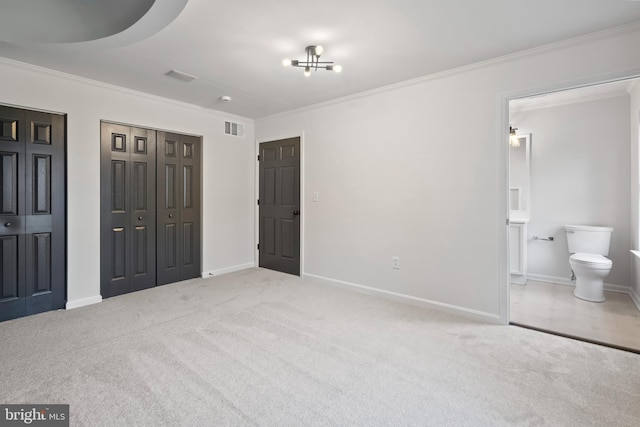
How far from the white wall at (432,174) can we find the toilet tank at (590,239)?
1.78 meters

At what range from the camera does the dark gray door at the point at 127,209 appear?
3494 millimetres

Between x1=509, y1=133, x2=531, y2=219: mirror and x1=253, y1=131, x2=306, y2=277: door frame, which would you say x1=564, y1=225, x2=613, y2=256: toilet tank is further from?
x1=253, y1=131, x2=306, y2=277: door frame

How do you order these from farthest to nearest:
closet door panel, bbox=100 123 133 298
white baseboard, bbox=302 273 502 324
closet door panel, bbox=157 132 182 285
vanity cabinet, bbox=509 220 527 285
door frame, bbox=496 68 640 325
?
vanity cabinet, bbox=509 220 527 285
closet door panel, bbox=157 132 182 285
closet door panel, bbox=100 123 133 298
white baseboard, bbox=302 273 502 324
door frame, bbox=496 68 640 325

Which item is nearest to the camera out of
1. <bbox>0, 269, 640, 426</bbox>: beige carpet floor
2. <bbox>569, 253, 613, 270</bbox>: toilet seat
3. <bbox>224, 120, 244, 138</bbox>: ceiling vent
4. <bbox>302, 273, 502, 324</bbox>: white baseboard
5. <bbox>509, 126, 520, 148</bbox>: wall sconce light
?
<bbox>0, 269, 640, 426</bbox>: beige carpet floor

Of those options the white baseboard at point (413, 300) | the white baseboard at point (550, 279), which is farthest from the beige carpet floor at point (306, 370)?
the white baseboard at point (550, 279)

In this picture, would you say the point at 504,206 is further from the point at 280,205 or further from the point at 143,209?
the point at 143,209

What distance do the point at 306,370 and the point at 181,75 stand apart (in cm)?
293

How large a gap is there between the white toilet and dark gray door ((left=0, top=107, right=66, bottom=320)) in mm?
5547

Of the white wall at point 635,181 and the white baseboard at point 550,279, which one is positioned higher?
the white wall at point 635,181

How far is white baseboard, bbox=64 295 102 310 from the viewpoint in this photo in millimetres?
3203

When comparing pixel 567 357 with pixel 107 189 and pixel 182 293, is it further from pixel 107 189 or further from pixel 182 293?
pixel 107 189

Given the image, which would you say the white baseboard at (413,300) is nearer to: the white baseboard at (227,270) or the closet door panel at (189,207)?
the white baseboard at (227,270)

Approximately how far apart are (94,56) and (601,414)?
4.33 meters

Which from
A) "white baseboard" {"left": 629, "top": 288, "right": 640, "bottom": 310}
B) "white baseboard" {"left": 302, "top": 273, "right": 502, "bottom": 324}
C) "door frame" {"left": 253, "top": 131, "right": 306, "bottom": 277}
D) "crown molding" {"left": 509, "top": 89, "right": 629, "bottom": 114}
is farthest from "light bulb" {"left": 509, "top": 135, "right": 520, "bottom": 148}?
"door frame" {"left": 253, "top": 131, "right": 306, "bottom": 277}
